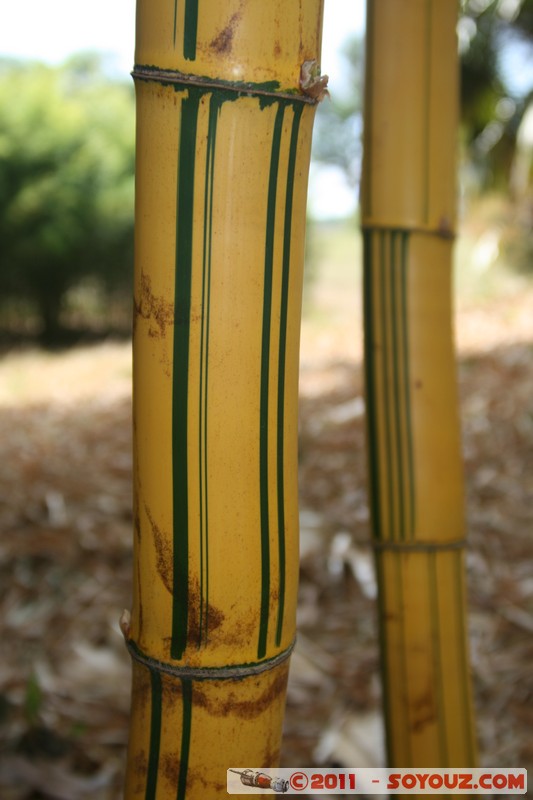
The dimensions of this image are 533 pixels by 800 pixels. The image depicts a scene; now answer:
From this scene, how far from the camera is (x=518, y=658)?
1274mm

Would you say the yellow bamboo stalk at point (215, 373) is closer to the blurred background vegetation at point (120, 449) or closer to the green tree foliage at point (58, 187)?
the blurred background vegetation at point (120, 449)

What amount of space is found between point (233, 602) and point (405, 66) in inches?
18.2

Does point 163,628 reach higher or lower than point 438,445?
lower

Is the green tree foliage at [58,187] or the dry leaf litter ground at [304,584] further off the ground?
the green tree foliage at [58,187]

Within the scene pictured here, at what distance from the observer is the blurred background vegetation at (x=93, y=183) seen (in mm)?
4355

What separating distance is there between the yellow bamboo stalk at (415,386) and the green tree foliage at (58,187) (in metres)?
4.31

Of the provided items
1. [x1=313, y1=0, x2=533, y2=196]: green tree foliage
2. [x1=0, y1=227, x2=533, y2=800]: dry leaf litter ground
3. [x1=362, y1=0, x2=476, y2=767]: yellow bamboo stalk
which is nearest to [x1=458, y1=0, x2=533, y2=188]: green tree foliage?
[x1=313, y1=0, x2=533, y2=196]: green tree foliage

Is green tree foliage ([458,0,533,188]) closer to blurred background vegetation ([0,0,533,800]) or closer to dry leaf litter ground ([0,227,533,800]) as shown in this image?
blurred background vegetation ([0,0,533,800])

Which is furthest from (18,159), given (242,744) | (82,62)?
(242,744)

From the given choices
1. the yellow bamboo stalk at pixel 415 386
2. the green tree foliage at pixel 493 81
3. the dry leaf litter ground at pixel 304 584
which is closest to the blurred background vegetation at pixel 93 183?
the green tree foliage at pixel 493 81

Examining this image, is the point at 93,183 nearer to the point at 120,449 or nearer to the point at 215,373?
the point at 120,449

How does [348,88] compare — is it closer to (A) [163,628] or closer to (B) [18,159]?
(B) [18,159]

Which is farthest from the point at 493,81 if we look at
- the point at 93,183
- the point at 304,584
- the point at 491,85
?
the point at 304,584

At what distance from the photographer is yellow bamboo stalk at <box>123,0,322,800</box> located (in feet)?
1.21
